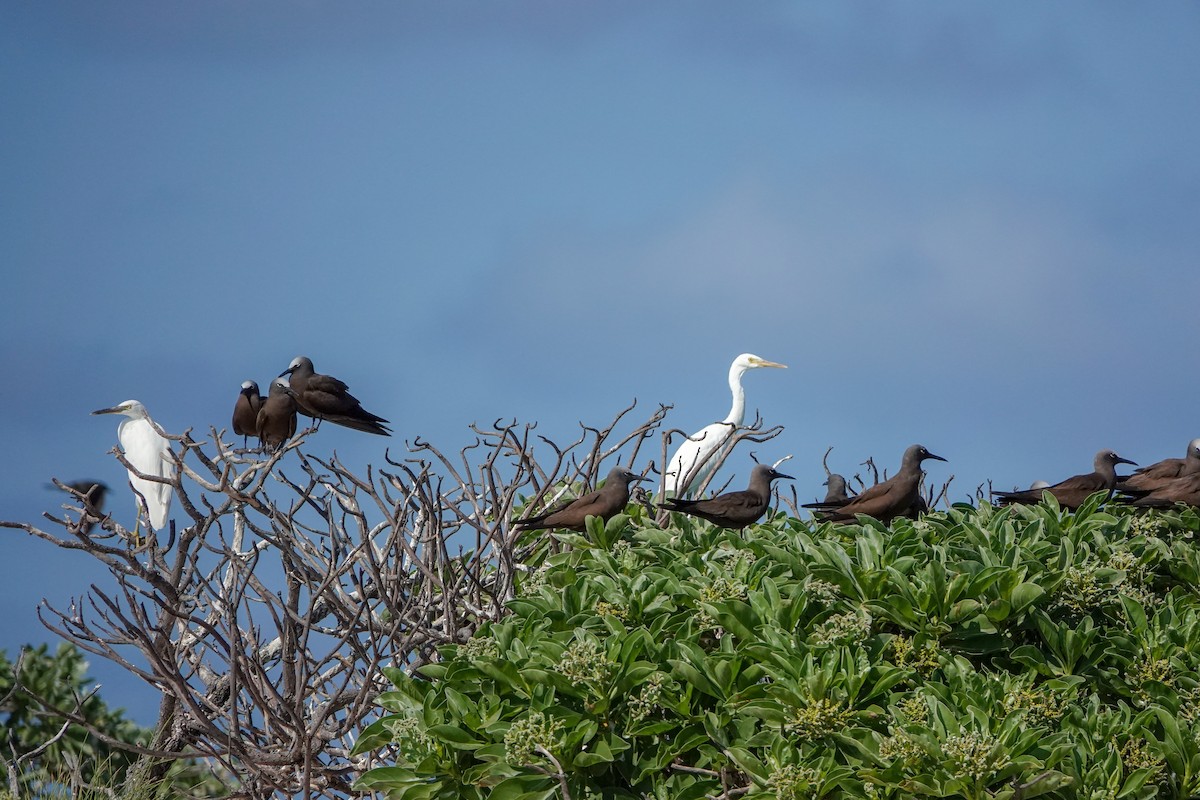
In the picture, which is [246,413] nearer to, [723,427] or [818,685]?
[723,427]

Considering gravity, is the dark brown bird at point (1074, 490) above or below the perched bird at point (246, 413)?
below

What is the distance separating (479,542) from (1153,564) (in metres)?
3.77

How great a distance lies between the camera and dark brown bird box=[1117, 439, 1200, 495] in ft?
26.8

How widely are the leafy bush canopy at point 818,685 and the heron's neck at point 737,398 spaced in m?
8.15

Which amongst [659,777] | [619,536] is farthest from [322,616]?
[659,777]

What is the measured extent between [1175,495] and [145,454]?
9971mm

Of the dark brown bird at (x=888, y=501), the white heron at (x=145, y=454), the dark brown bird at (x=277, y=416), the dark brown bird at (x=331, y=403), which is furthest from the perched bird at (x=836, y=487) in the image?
the white heron at (x=145, y=454)

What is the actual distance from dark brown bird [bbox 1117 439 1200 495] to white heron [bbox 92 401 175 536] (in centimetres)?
905

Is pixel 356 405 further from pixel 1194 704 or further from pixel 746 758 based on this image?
pixel 1194 704

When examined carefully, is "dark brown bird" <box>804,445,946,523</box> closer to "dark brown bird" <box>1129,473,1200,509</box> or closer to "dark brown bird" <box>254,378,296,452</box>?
"dark brown bird" <box>1129,473,1200,509</box>

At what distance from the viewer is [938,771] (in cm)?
488

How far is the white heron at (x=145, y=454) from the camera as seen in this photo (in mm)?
12891

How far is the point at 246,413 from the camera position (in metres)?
11.4

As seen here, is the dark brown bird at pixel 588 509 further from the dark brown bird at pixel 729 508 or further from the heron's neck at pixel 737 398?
the heron's neck at pixel 737 398
